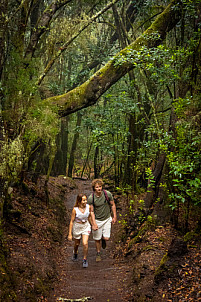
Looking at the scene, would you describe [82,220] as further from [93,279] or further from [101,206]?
[93,279]

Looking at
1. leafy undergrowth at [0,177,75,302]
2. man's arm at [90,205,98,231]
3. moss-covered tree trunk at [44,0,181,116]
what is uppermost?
moss-covered tree trunk at [44,0,181,116]

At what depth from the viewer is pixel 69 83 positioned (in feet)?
52.6

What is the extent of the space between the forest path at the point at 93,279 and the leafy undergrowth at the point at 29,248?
0.26 meters

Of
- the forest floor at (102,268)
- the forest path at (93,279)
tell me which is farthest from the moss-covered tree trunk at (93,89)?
the forest path at (93,279)

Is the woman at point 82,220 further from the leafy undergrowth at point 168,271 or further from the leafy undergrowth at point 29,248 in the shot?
the leafy undergrowth at point 168,271

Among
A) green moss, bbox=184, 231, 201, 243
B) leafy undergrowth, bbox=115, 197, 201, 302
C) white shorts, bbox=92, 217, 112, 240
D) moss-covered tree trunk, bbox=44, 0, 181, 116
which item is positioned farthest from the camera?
moss-covered tree trunk, bbox=44, 0, 181, 116

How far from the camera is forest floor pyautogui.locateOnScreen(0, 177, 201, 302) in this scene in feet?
14.5

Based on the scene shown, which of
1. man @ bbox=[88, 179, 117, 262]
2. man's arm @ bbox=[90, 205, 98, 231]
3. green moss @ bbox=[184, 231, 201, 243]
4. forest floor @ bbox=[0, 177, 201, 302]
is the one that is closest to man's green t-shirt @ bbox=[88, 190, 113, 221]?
man @ bbox=[88, 179, 117, 262]

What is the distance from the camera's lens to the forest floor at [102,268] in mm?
4414

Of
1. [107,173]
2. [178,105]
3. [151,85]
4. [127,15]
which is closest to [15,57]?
[178,105]

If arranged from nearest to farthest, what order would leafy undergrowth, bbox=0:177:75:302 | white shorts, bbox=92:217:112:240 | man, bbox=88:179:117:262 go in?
1. leafy undergrowth, bbox=0:177:75:302
2. man, bbox=88:179:117:262
3. white shorts, bbox=92:217:112:240

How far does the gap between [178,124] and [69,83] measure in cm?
1144

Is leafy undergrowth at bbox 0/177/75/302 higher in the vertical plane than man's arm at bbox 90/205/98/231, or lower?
lower

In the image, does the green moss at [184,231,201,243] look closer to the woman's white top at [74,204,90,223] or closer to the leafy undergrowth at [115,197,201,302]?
the leafy undergrowth at [115,197,201,302]
